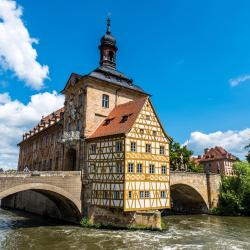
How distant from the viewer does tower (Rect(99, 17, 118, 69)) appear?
113 feet

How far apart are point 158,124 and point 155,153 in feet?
9.22

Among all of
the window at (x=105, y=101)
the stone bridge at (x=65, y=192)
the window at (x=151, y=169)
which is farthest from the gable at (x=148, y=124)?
the stone bridge at (x=65, y=192)

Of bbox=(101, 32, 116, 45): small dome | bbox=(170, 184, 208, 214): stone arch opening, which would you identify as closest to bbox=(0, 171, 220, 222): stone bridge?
bbox=(170, 184, 208, 214): stone arch opening

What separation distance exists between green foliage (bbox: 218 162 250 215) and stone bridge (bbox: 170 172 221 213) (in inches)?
38.1

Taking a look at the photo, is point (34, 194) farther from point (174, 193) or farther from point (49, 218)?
point (174, 193)

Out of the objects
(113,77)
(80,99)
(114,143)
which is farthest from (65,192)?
(113,77)

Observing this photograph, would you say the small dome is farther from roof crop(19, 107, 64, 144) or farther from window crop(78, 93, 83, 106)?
roof crop(19, 107, 64, 144)

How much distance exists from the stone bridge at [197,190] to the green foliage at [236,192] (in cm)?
97

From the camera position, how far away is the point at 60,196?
25.6 metres

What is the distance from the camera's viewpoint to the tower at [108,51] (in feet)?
113

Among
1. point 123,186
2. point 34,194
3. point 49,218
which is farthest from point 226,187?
point 34,194

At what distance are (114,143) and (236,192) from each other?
19237 mm

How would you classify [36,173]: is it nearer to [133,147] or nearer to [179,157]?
[133,147]

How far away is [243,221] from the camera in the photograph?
1163 inches
